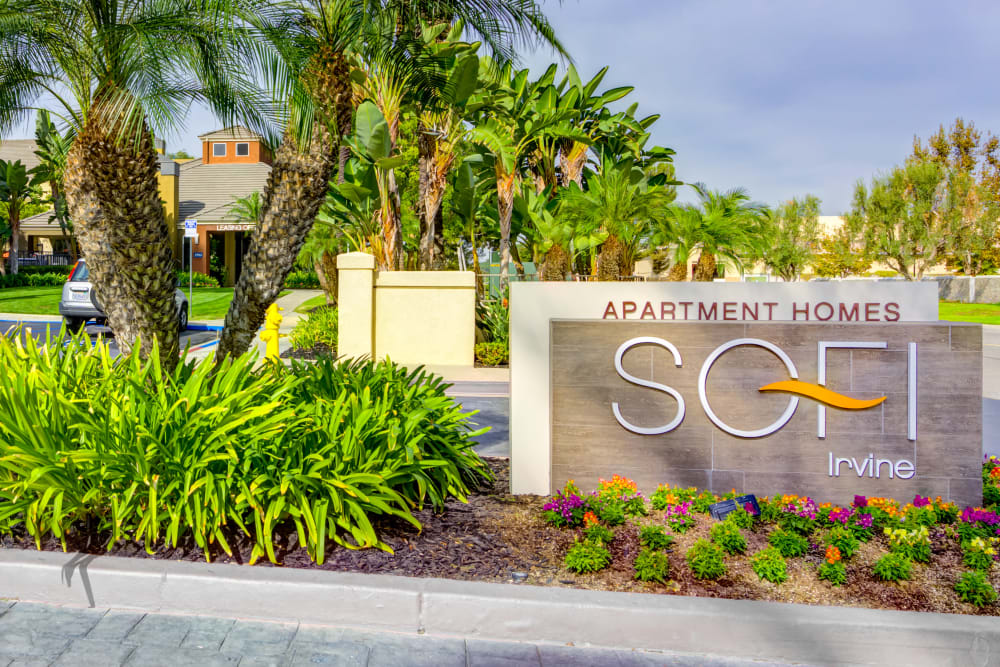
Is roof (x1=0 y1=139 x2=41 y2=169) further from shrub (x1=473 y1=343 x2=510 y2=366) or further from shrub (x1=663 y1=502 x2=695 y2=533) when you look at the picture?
shrub (x1=663 y1=502 x2=695 y2=533)

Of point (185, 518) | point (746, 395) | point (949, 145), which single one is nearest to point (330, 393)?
point (185, 518)

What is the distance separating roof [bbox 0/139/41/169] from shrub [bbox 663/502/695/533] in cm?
5145

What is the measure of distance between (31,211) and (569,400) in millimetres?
51034

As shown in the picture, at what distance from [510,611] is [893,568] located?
6.70 ft

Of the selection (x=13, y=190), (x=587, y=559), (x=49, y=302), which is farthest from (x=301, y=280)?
(x=587, y=559)

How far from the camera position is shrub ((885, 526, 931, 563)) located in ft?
13.7

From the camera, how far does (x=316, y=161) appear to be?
21.8ft

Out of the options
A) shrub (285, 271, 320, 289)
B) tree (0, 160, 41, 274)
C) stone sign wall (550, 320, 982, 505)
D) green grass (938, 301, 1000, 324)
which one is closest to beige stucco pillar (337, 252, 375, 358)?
stone sign wall (550, 320, 982, 505)

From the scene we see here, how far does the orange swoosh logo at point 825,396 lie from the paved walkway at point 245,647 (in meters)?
2.13

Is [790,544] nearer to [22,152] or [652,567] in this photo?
[652,567]

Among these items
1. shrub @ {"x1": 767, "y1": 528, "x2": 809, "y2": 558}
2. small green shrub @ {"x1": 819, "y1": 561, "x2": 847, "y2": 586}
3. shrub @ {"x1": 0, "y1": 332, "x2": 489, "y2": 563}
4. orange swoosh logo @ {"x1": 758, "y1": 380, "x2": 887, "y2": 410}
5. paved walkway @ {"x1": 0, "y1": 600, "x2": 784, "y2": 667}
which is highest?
orange swoosh logo @ {"x1": 758, "y1": 380, "x2": 887, "y2": 410}

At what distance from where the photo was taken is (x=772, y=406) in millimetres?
5129

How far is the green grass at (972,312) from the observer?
103 feet

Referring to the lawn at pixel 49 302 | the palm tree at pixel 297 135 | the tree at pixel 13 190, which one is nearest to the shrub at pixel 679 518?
the palm tree at pixel 297 135
